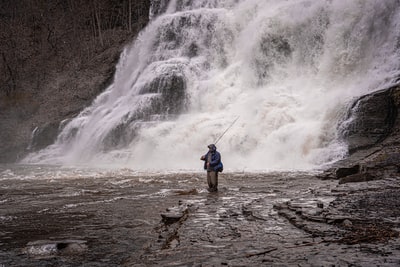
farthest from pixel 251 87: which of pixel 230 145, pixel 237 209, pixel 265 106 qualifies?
pixel 237 209

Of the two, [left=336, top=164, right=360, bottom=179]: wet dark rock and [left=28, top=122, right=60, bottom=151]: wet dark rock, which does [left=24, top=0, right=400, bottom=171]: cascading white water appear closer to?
[left=28, top=122, right=60, bottom=151]: wet dark rock

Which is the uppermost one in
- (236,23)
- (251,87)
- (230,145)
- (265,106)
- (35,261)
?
(236,23)

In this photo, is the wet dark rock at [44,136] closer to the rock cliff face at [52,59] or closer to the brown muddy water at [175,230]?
the rock cliff face at [52,59]

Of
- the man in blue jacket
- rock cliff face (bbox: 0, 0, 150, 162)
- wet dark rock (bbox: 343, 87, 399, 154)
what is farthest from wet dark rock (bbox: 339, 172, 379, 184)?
rock cliff face (bbox: 0, 0, 150, 162)

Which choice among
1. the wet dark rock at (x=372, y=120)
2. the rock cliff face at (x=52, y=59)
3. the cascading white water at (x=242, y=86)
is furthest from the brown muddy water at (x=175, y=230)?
the rock cliff face at (x=52, y=59)

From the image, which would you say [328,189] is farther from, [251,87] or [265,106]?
[251,87]

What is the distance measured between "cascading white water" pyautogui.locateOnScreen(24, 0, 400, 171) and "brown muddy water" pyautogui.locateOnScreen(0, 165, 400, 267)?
727cm

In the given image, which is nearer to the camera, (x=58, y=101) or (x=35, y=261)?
(x=35, y=261)

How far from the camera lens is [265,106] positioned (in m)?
19.6

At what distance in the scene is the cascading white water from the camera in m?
17.7

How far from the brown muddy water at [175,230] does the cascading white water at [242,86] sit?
727 cm

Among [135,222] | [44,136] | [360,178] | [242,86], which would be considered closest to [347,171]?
[360,178]

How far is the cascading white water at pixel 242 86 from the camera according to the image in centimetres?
1771

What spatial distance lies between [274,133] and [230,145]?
2065mm
